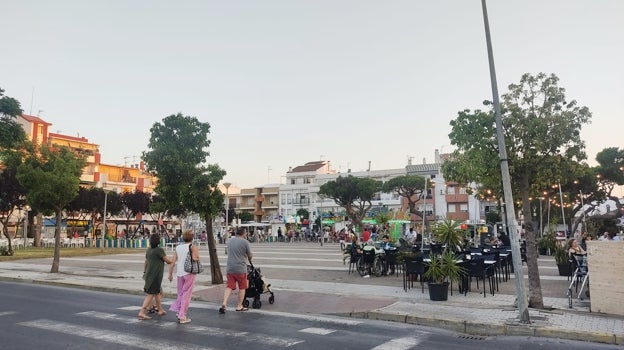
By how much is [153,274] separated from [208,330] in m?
2.02

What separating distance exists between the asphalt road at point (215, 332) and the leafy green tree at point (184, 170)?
459 centimetres

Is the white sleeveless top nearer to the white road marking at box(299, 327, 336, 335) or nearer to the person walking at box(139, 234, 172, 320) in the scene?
the person walking at box(139, 234, 172, 320)

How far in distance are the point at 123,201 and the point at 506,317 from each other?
5133 cm

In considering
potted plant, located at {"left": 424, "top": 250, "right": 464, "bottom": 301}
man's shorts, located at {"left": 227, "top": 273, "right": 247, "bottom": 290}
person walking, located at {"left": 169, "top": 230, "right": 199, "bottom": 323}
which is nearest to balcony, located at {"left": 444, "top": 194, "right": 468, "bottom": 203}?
potted plant, located at {"left": 424, "top": 250, "right": 464, "bottom": 301}

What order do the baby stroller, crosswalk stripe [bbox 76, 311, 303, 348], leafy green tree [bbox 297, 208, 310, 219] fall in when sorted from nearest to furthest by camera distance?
1. crosswalk stripe [bbox 76, 311, 303, 348]
2. the baby stroller
3. leafy green tree [bbox 297, 208, 310, 219]

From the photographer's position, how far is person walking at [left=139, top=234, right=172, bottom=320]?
29.6 ft

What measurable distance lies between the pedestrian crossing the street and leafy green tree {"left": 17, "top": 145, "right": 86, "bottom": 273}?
9.81m

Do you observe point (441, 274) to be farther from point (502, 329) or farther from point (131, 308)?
point (131, 308)

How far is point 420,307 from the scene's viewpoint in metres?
9.88

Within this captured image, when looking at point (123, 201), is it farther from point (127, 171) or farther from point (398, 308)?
point (398, 308)

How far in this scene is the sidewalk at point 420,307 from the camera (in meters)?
7.89

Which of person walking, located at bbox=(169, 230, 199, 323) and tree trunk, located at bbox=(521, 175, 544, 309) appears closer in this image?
person walking, located at bbox=(169, 230, 199, 323)

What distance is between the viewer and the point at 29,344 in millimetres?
6793

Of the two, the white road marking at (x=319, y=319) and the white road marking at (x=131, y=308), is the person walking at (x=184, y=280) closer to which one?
the white road marking at (x=131, y=308)
